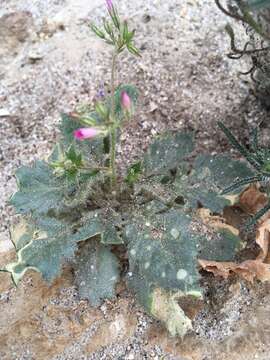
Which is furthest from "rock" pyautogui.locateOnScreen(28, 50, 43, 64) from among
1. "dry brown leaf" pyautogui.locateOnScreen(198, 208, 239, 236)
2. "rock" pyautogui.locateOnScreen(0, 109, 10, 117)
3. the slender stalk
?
"dry brown leaf" pyautogui.locateOnScreen(198, 208, 239, 236)

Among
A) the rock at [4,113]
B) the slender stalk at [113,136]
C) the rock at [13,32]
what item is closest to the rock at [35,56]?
the rock at [13,32]

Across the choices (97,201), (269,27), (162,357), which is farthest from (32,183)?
(269,27)

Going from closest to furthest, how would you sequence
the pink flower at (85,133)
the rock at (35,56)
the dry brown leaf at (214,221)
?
the pink flower at (85,133), the dry brown leaf at (214,221), the rock at (35,56)

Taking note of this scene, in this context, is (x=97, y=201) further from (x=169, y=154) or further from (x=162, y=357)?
(x=162, y=357)

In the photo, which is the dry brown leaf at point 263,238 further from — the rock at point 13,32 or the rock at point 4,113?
the rock at point 13,32

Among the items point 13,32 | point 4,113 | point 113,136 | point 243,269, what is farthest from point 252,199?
point 13,32

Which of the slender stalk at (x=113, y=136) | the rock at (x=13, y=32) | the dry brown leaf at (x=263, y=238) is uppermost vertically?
the slender stalk at (x=113, y=136)

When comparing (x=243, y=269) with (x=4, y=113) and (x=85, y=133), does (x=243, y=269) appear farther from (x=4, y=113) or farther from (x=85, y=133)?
(x=4, y=113)

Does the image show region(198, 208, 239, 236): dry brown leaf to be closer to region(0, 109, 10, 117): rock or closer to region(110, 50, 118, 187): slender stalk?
region(110, 50, 118, 187): slender stalk
